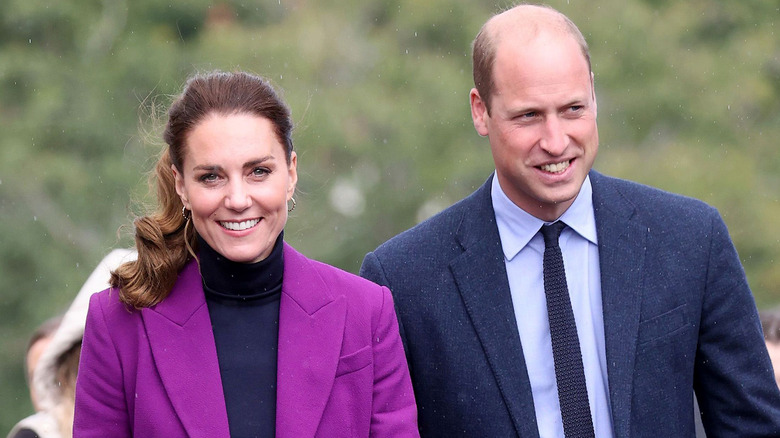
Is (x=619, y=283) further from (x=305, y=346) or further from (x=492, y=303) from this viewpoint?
(x=305, y=346)

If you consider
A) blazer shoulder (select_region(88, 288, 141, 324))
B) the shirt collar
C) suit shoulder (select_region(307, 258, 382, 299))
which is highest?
the shirt collar

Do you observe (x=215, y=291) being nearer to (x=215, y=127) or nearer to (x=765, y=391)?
(x=215, y=127)

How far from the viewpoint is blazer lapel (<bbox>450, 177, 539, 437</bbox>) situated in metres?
3.68

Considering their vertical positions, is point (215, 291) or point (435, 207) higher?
point (435, 207)

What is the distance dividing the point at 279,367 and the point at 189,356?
236mm

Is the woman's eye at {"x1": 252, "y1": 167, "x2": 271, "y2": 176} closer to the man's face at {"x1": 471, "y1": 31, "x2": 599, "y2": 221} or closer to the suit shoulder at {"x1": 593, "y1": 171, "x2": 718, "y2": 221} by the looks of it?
the man's face at {"x1": 471, "y1": 31, "x2": 599, "y2": 221}

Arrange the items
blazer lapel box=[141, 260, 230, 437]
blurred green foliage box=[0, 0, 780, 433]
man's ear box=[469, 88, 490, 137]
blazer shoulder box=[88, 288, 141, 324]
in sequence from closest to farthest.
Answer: blazer lapel box=[141, 260, 230, 437] → blazer shoulder box=[88, 288, 141, 324] → man's ear box=[469, 88, 490, 137] → blurred green foliage box=[0, 0, 780, 433]

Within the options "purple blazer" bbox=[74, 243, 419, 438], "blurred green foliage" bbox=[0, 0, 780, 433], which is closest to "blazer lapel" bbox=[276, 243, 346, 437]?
"purple blazer" bbox=[74, 243, 419, 438]

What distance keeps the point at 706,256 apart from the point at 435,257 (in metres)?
0.79

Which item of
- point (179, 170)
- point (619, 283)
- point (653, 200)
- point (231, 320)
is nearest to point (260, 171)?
point (179, 170)

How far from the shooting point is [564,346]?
366cm

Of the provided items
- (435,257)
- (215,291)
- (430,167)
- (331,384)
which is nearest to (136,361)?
(215,291)

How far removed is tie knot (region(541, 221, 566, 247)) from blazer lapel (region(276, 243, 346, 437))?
24.5 inches

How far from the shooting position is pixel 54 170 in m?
13.3
